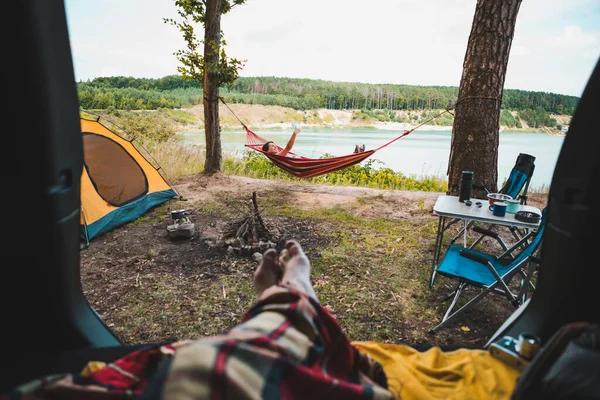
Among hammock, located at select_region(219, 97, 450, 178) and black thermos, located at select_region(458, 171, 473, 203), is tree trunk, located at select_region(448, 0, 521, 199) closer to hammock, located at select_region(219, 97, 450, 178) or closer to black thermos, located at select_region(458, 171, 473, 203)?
hammock, located at select_region(219, 97, 450, 178)

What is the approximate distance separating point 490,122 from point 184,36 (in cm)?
427

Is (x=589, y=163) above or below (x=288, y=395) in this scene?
above

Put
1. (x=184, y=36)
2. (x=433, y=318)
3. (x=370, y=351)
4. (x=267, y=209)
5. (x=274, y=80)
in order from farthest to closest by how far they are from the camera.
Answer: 1. (x=274, y=80)
2. (x=184, y=36)
3. (x=267, y=209)
4. (x=433, y=318)
5. (x=370, y=351)

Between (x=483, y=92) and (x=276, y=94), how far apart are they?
1289cm

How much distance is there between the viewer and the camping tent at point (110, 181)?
293 centimetres

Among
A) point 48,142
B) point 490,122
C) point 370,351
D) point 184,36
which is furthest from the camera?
point 184,36

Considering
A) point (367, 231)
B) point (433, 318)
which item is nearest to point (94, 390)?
point (433, 318)

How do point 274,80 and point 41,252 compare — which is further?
point 274,80

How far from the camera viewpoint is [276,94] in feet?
48.9

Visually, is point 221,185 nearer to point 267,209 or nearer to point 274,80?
point 267,209

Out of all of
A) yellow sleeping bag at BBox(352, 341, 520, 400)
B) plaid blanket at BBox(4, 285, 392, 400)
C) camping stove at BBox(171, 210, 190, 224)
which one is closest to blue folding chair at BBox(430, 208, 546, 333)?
yellow sleeping bag at BBox(352, 341, 520, 400)

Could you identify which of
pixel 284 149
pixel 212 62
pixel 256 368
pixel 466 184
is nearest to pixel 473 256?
pixel 466 184

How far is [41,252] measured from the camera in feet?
2.40

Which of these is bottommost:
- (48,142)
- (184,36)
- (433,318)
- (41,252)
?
(433,318)
